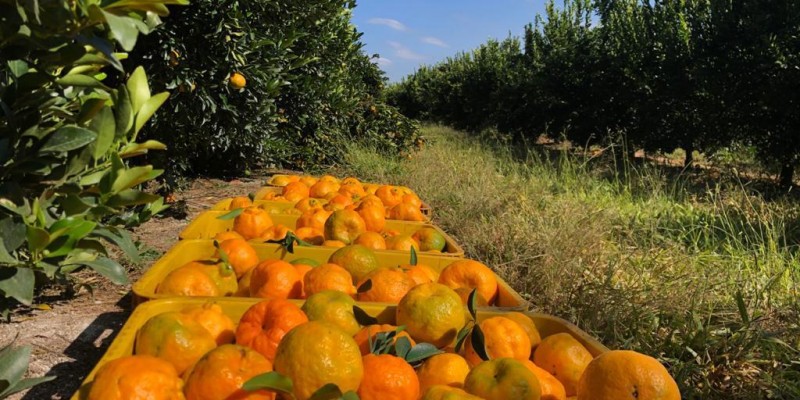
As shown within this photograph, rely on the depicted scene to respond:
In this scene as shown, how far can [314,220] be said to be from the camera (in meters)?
2.49

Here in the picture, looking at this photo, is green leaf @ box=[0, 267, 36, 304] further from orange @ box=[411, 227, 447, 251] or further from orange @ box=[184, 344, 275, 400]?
orange @ box=[411, 227, 447, 251]

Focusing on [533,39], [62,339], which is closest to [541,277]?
[62,339]

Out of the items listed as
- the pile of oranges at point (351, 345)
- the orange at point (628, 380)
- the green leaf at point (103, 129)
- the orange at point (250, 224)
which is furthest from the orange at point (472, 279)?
the green leaf at point (103, 129)

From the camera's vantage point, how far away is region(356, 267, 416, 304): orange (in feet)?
5.21

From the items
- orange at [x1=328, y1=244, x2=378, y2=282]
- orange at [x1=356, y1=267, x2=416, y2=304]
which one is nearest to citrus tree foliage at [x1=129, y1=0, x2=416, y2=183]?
orange at [x1=328, y1=244, x2=378, y2=282]

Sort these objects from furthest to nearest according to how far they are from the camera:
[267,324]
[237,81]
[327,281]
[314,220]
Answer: [237,81]
[314,220]
[327,281]
[267,324]

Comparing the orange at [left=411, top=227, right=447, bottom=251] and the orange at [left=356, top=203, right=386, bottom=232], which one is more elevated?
the orange at [left=356, top=203, right=386, bottom=232]

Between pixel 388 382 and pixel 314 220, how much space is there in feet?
4.81

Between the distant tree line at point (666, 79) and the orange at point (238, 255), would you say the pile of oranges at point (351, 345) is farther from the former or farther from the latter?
the distant tree line at point (666, 79)

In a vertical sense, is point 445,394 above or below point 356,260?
below

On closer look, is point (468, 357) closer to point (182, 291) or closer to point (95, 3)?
point (182, 291)

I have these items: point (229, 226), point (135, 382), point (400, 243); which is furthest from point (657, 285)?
point (135, 382)

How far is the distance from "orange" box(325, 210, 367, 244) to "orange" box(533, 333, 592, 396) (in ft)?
3.68

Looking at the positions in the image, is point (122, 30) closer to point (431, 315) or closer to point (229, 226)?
point (431, 315)
